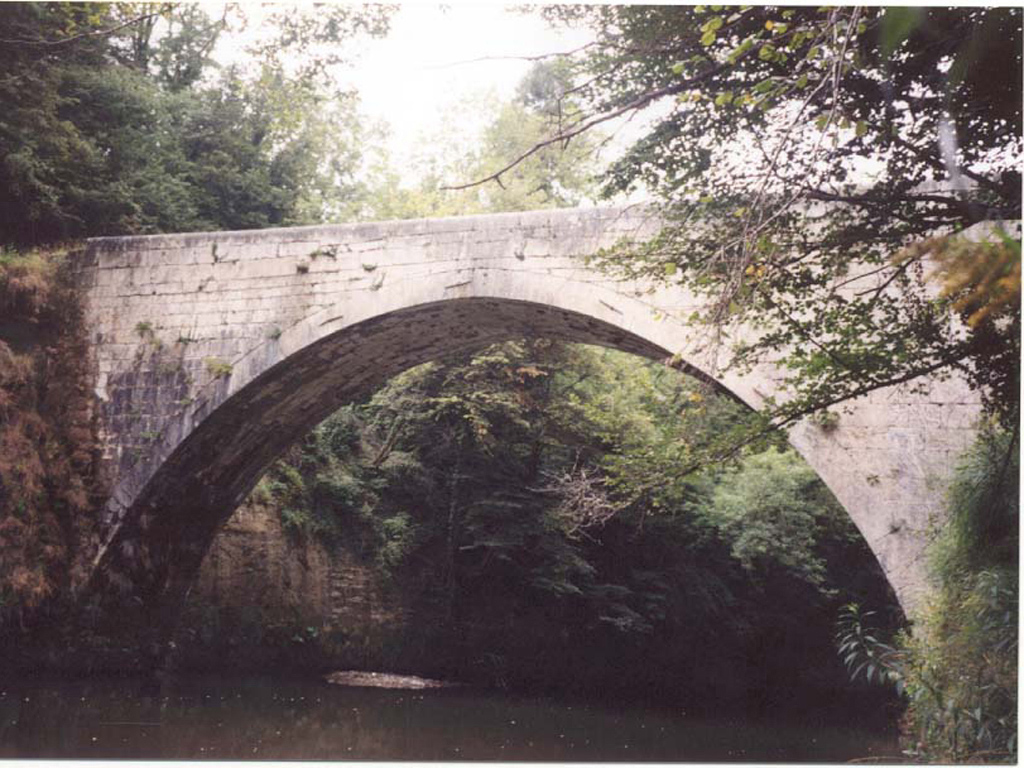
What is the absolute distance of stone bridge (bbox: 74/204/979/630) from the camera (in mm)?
6262

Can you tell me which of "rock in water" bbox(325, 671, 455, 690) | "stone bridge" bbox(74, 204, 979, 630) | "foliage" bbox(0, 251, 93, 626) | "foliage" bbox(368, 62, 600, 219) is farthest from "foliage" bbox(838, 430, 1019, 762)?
"rock in water" bbox(325, 671, 455, 690)

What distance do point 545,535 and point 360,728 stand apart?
4.05 meters

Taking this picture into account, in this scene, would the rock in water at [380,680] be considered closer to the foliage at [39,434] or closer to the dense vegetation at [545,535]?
the dense vegetation at [545,535]

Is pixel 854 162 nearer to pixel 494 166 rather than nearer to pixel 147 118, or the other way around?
pixel 147 118

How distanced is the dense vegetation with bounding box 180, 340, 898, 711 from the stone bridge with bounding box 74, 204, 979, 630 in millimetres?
2258

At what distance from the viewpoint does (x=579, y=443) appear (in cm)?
1030

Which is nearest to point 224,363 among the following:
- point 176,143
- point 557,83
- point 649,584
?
A: point 176,143

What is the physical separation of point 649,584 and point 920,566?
6420 millimetres

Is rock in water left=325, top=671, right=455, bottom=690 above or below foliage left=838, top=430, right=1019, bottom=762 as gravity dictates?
below

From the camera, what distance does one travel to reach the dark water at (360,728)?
566cm

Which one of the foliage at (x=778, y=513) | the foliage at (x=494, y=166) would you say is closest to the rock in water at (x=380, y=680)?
the foliage at (x=778, y=513)

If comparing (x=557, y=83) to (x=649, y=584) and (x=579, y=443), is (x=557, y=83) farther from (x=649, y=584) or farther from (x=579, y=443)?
(x=649, y=584)

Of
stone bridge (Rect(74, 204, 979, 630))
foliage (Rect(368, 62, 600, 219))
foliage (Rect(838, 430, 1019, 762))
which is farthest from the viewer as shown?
foliage (Rect(368, 62, 600, 219))

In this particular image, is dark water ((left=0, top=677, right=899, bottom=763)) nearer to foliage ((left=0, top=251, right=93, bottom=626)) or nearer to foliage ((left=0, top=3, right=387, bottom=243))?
foliage ((left=0, top=251, right=93, bottom=626))
